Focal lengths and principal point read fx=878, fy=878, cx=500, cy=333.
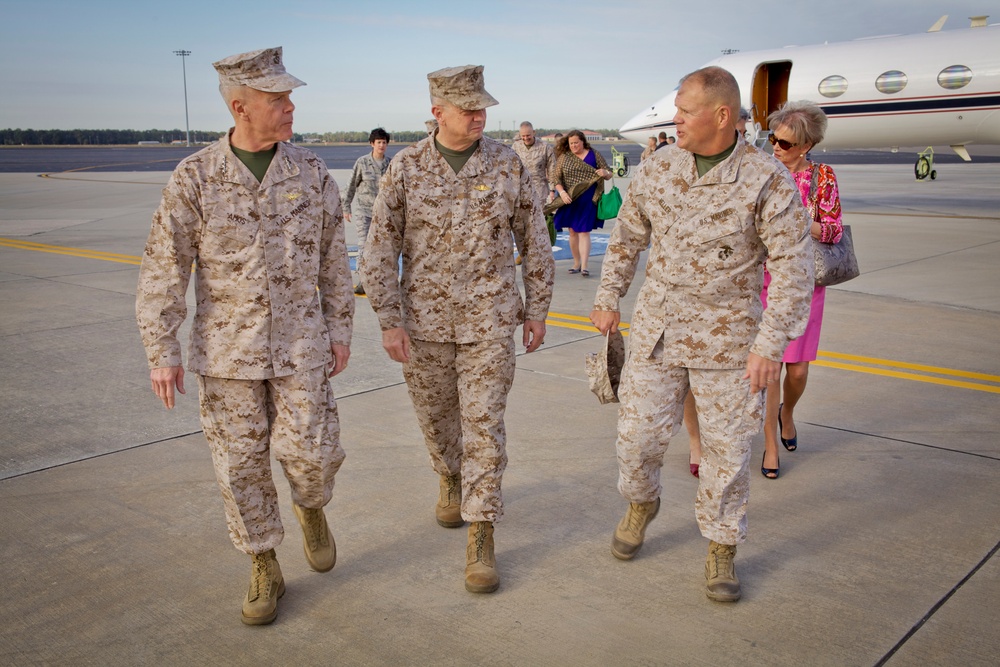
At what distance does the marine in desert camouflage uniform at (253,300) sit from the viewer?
→ 2.98 meters

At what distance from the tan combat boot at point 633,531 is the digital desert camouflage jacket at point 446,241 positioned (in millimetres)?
903

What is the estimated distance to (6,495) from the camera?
13.7 feet

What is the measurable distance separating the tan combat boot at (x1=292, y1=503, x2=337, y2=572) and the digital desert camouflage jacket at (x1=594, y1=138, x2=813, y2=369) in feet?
4.60

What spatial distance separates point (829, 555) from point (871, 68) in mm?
18043

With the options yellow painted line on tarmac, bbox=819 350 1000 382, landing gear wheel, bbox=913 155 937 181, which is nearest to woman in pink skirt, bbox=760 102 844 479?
yellow painted line on tarmac, bbox=819 350 1000 382

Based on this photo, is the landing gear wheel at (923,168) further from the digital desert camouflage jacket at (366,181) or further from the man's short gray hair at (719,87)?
the man's short gray hair at (719,87)

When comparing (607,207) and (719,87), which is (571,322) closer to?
(607,207)

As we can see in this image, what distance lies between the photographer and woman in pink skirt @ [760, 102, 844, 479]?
4262 mm

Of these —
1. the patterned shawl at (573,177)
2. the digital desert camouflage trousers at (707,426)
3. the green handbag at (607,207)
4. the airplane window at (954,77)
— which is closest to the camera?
the digital desert camouflage trousers at (707,426)

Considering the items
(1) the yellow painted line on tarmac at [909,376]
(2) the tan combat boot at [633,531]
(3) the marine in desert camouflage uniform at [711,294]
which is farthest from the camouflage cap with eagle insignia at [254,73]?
(1) the yellow painted line on tarmac at [909,376]

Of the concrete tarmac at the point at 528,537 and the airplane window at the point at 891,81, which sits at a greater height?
the airplane window at the point at 891,81

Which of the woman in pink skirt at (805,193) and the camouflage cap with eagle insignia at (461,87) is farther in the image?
the woman in pink skirt at (805,193)

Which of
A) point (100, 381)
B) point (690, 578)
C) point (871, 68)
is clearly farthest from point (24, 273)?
point (871, 68)

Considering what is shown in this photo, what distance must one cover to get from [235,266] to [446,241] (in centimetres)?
83
